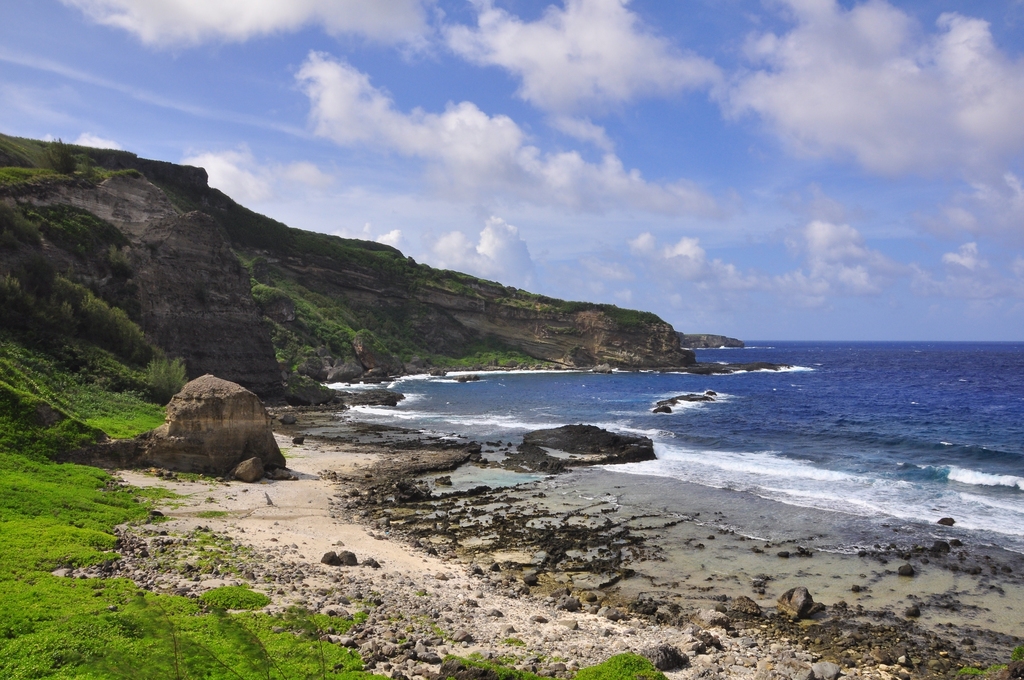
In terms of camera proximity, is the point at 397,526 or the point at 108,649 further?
the point at 397,526

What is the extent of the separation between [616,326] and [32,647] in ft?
377

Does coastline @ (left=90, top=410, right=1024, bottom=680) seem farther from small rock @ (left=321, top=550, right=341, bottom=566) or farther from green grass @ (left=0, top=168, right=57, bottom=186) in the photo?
green grass @ (left=0, top=168, right=57, bottom=186)

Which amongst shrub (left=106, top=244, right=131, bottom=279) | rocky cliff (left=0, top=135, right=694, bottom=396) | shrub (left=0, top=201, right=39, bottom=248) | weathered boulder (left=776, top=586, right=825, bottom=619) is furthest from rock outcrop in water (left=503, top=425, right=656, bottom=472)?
shrub (left=106, top=244, right=131, bottom=279)

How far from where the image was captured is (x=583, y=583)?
59.0 ft

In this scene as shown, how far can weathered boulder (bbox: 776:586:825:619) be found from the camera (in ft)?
51.4

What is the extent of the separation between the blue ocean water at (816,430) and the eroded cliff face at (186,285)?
Answer: 11.9 meters

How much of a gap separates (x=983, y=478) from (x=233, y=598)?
109 feet

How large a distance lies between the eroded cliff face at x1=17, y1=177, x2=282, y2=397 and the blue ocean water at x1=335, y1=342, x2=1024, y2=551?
39.2 ft

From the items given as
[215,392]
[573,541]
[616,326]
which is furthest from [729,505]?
[616,326]

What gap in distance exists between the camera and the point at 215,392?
82.8 feet

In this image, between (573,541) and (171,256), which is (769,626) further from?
(171,256)

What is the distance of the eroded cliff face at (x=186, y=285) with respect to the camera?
4616cm

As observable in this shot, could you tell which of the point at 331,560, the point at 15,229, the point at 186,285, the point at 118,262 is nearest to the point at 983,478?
the point at 331,560

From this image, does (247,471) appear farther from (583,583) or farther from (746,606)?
(746,606)
